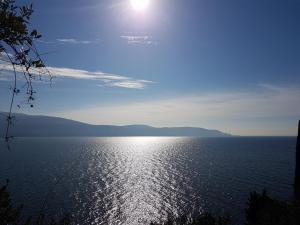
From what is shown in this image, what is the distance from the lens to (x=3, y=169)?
4759 inches

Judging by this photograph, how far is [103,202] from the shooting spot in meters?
73.6

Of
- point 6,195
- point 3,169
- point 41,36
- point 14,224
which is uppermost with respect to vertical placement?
point 41,36

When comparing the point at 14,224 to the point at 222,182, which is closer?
the point at 14,224

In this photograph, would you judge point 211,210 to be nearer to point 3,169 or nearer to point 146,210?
point 146,210

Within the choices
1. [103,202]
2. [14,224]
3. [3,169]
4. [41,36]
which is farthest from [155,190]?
[41,36]

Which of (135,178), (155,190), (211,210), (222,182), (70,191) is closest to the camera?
(211,210)

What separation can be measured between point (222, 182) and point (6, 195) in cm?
8851

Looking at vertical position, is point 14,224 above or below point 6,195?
below

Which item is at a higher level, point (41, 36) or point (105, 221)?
point (41, 36)

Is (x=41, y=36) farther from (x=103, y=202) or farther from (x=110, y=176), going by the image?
(x=110, y=176)

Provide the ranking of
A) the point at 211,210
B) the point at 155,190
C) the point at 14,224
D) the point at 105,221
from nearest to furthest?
the point at 14,224, the point at 105,221, the point at 211,210, the point at 155,190

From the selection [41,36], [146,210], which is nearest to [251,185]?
[146,210]

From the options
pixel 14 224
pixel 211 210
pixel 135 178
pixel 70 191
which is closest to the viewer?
pixel 14 224

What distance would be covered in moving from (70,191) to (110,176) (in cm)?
3144
